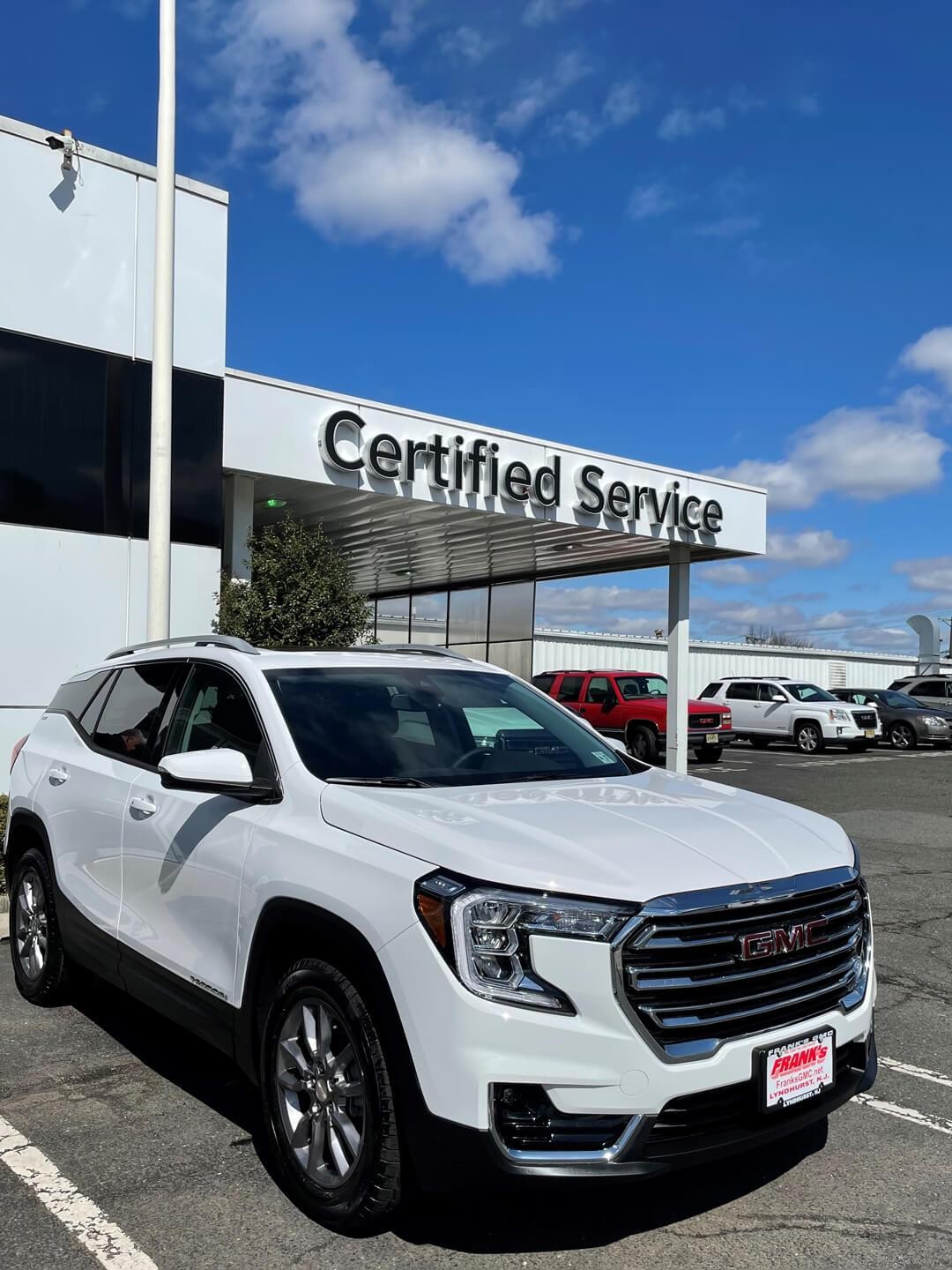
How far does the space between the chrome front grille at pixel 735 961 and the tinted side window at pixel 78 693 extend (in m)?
3.40

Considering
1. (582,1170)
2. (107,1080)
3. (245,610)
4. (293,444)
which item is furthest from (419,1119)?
(293,444)

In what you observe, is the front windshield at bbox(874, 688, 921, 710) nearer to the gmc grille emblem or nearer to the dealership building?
the dealership building

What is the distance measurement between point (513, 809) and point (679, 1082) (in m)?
0.93

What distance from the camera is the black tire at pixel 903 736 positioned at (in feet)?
91.0

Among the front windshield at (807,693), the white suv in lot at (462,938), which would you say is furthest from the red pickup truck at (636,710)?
the white suv in lot at (462,938)

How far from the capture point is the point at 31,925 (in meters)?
5.54

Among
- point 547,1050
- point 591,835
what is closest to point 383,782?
point 591,835

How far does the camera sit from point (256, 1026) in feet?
11.7

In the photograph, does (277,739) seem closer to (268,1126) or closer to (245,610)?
(268,1126)

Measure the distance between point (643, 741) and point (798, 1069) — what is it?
19887 mm

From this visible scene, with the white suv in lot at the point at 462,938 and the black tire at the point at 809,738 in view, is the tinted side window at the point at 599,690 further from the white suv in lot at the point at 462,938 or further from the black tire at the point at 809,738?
the white suv in lot at the point at 462,938

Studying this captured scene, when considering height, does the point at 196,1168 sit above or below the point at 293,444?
below

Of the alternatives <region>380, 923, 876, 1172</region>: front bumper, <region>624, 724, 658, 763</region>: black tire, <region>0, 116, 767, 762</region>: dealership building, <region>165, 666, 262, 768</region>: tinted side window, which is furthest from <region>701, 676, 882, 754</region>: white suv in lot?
<region>380, 923, 876, 1172</region>: front bumper

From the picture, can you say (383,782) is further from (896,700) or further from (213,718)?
(896,700)
